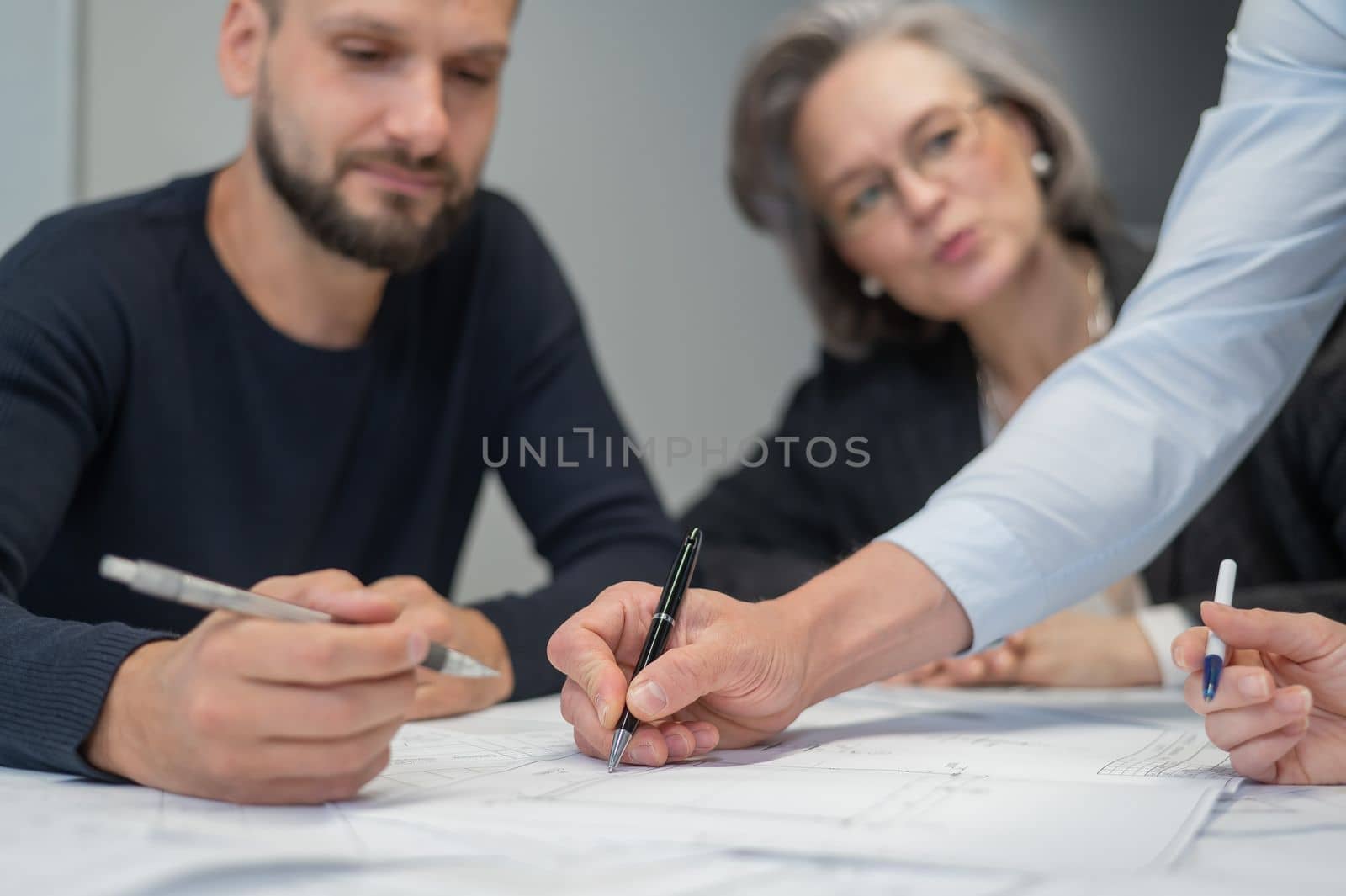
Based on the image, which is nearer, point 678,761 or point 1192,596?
point 678,761

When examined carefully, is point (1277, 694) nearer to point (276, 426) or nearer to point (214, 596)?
point (214, 596)

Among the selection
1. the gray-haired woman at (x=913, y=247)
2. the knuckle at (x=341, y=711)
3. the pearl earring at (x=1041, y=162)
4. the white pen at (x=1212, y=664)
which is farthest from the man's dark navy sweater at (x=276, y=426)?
the pearl earring at (x=1041, y=162)

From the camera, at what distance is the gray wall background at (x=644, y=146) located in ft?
4.23

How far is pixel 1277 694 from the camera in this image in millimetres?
549

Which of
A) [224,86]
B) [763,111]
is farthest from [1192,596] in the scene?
[224,86]

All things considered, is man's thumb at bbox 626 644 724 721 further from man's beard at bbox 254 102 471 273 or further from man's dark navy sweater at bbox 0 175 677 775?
man's beard at bbox 254 102 471 273

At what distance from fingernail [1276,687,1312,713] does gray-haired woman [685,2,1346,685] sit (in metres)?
0.63

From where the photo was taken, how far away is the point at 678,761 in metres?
0.61

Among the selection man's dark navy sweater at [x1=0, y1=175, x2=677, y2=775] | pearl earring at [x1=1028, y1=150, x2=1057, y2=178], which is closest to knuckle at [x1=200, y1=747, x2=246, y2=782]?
man's dark navy sweater at [x1=0, y1=175, x2=677, y2=775]

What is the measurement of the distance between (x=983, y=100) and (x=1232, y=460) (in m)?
0.71

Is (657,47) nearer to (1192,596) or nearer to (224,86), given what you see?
(224,86)

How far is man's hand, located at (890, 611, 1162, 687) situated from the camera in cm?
97

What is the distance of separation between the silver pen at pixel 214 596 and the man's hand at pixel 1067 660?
1.80ft

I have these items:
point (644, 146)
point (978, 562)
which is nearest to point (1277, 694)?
point (978, 562)
